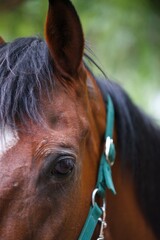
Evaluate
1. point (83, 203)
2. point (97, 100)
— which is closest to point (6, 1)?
point (97, 100)

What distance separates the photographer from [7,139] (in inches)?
56.2

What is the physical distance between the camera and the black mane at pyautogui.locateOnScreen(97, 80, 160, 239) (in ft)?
6.23

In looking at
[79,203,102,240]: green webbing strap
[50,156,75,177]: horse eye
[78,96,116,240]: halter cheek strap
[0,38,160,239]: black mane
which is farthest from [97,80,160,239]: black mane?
[50,156,75,177]: horse eye

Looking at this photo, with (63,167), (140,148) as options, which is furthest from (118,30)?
(63,167)

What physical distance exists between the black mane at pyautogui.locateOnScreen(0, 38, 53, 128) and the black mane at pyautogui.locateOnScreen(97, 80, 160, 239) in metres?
0.35

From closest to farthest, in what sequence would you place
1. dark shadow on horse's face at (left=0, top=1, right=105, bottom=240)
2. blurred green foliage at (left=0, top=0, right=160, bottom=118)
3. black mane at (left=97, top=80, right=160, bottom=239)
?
dark shadow on horse's face at (left=0, top=1, right=105, bottom=240)
black mane at (left=97, top=80, right=160, bottom=239)
blurred green foliage at (left=0, top=0, right=160, bottom=118)

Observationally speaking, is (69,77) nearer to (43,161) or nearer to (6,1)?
(43,161)

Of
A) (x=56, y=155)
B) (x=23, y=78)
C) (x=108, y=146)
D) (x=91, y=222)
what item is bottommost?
(x=91, y=222)

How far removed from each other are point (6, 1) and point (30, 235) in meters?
2.02

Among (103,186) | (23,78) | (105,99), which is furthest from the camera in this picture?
(105,99)

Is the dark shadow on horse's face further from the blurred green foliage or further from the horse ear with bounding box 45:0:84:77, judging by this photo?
the blurred green foliage

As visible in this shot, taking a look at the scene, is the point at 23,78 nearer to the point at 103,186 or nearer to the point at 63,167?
the point at 63,167

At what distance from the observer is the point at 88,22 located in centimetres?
332

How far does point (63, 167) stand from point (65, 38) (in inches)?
15.7
